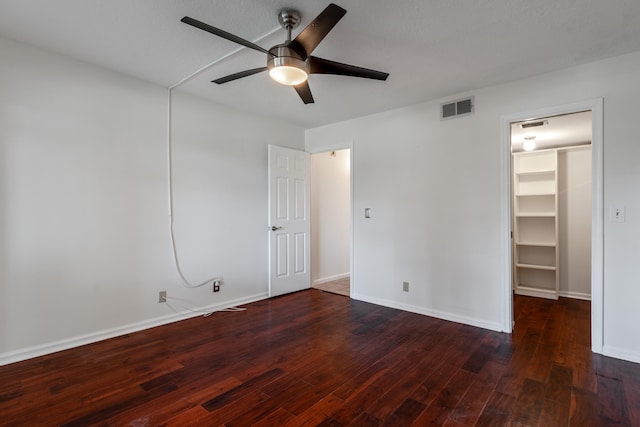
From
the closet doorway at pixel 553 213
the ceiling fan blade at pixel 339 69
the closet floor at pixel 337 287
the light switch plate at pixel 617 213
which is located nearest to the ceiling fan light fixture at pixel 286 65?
the ceiling fan blade at pixel 339 69

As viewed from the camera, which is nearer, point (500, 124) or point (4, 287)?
point (4, 287)

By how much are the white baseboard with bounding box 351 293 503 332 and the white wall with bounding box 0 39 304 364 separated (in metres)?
1.77

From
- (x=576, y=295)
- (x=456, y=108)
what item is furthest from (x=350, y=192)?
(x=576, y=295)

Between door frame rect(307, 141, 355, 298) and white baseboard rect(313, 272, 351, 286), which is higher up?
door frame rect(307, 141, 355, 298)

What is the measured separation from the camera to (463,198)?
3.39 metres

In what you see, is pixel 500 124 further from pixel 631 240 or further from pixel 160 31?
pixel 160 31

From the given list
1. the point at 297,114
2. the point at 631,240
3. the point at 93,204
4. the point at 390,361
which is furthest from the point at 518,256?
the point at 93,204

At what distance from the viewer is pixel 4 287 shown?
2428 mm

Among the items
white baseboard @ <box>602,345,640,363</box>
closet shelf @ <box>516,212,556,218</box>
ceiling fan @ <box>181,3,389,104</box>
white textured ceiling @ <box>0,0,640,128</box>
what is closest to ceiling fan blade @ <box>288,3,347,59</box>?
ceiling fan @ <box>181,3,389,104</box>

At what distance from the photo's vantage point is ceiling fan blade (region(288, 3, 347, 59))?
63.9 inches

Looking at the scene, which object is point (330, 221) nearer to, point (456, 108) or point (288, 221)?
point (288, 221)

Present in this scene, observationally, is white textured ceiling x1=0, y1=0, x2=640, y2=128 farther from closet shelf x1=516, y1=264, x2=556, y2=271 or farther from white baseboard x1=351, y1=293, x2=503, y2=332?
closet shelf x1=516, y1=264, x2=556, y2=271

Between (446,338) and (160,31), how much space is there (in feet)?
11.6

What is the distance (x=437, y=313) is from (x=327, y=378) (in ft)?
6.01
